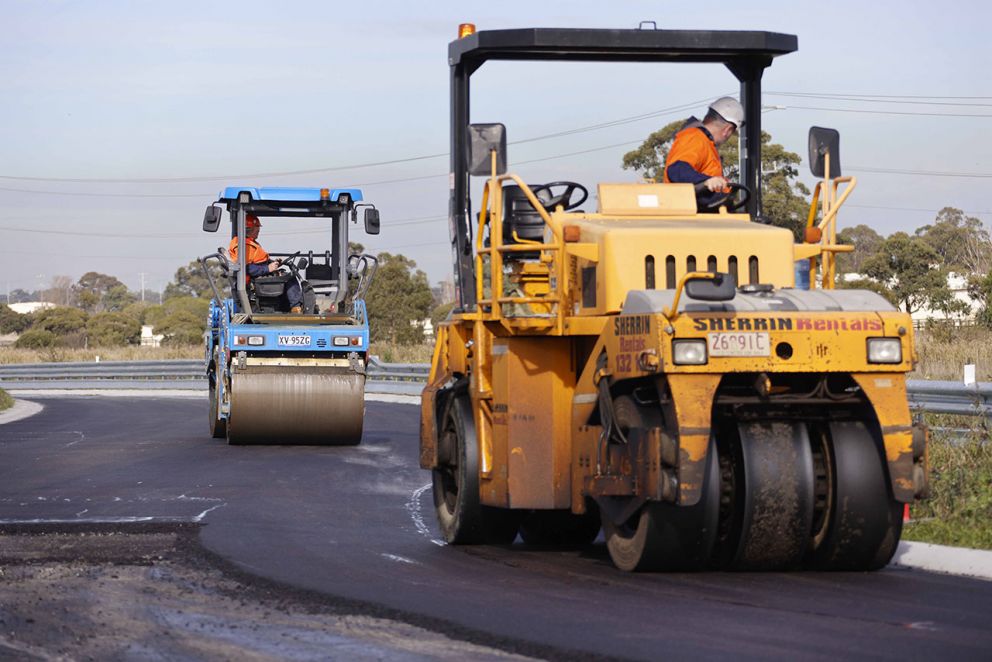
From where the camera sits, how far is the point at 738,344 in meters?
7.18

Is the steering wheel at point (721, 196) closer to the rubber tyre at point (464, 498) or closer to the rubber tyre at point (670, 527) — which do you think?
the rubber tyre at point (670, 527)

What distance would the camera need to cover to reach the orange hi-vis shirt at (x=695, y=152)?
353 inches

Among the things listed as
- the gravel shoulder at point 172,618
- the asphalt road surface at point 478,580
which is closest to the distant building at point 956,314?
the asphalt road surface at point 478,580

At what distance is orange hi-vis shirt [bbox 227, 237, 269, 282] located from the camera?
62.4 feet

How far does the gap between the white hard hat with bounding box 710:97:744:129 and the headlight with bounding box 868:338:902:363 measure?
221 centimetres

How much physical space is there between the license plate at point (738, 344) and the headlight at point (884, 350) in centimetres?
51

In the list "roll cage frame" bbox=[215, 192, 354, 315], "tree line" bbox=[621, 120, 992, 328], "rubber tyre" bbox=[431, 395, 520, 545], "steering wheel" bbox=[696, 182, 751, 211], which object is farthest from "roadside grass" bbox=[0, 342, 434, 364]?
"steering wheel" bbox=[696, 182, 751, 211]

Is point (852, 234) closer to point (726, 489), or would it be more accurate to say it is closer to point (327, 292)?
point (327, 292)

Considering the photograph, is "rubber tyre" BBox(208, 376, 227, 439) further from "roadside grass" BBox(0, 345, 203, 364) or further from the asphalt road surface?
"roadside grass" BBox(0, 345, 203, 364)

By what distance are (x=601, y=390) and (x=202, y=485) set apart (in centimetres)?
680

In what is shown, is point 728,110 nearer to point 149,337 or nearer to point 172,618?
point 172,618

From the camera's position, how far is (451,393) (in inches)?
381

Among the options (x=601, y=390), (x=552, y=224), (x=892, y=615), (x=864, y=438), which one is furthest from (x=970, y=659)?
(x=552, y=224)

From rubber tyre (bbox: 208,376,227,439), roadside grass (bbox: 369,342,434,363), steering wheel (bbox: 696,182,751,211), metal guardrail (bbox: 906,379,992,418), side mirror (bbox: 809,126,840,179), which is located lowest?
rubber tyre (bbox: 208,376,227,439)
